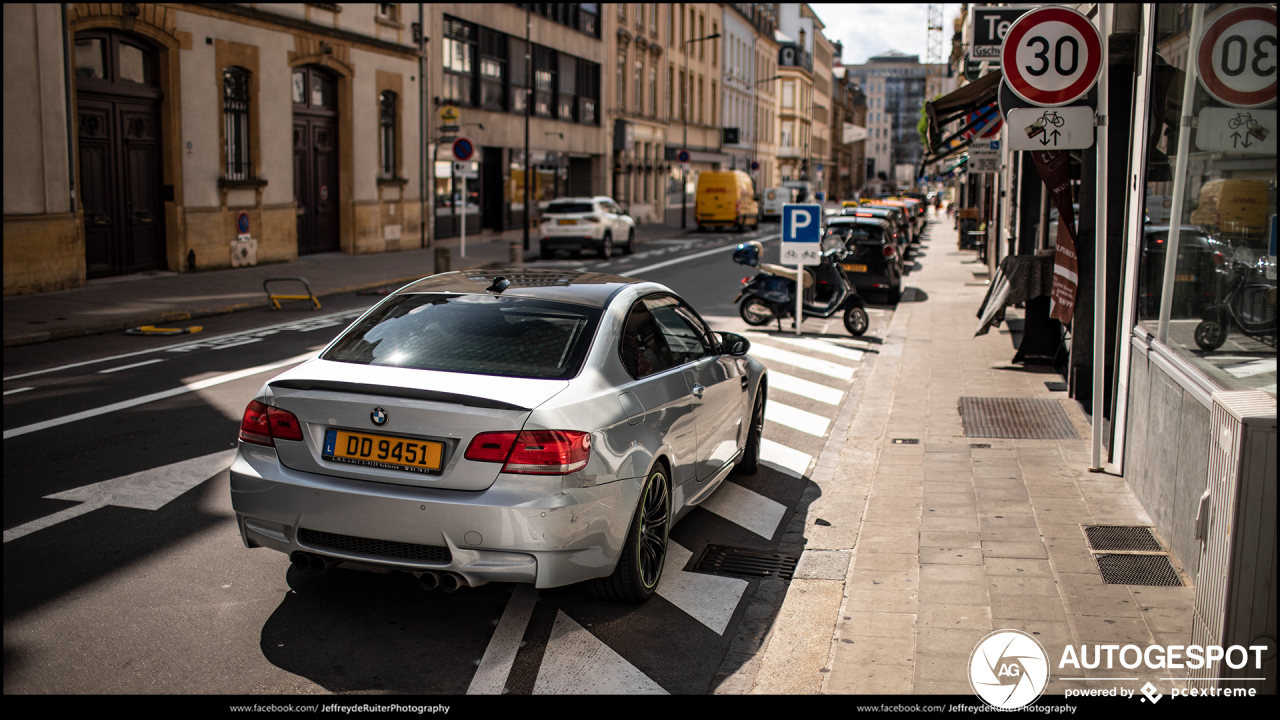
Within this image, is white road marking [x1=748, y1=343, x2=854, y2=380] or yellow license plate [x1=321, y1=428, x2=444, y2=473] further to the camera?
white road marking [x1=748, y1=343, x2=854, y2=380]

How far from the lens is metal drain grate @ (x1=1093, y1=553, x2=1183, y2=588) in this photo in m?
5.32

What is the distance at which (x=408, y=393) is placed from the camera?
4586 mm

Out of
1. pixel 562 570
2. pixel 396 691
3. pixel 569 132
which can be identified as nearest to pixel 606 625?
pixel 562 570

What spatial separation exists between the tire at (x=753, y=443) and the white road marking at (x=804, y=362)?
14.3ft

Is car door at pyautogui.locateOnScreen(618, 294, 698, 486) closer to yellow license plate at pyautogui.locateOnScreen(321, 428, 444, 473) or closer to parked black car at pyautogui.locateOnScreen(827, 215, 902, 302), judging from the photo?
yellow license plate at pyautogui.locateOnScreen(321, 428, 444, 473)

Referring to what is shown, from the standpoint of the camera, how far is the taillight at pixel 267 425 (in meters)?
4.72

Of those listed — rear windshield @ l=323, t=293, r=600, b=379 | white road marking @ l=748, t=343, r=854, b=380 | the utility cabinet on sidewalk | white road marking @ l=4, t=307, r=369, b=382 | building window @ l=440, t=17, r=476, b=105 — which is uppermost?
building window @ l=440, t=17, r=476, b=105

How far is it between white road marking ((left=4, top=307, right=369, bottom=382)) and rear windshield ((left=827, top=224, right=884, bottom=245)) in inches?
340

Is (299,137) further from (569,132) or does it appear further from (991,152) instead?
(569,132)

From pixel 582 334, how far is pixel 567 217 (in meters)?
25.0

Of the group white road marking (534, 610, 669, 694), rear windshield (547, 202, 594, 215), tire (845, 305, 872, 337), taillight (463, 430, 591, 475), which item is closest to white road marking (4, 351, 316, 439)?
taillight (463, 430, 591, 475)

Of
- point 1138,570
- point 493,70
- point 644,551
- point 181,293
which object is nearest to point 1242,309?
point 1138,570

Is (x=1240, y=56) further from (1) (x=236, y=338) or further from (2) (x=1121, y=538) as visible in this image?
(1) (x=236, y=338)
